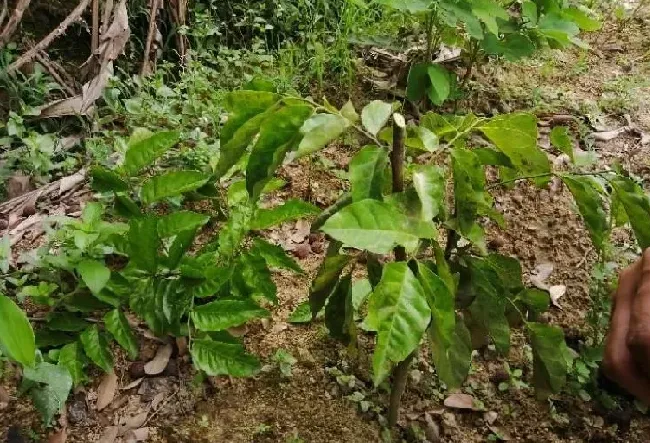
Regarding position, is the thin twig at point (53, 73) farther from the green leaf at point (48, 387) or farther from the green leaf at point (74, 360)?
the green leaf at point (48, 387)

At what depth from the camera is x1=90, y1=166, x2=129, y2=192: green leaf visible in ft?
6.25

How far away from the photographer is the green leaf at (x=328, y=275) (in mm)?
1411

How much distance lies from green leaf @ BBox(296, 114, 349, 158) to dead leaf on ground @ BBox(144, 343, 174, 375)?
1.06 meters

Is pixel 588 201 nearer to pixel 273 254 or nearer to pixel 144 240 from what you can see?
pixel 273 254

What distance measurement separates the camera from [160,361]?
196 cm

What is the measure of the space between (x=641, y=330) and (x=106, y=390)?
1.42m

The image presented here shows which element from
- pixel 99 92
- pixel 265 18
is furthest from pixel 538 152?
pixel 265 18

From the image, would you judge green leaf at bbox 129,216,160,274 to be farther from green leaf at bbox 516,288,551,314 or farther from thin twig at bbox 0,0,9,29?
thin twig at bbox 0,0,9,29

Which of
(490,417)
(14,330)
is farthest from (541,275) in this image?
(14,330)

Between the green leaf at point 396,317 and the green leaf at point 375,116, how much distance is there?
1.02 feet

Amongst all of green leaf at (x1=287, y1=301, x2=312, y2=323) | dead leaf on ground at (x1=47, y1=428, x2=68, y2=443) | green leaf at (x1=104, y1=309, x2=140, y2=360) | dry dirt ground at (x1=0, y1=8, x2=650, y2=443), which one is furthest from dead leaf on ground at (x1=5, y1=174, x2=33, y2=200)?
green leaf at (x1=287, y1=301, x2=312, y2=323)

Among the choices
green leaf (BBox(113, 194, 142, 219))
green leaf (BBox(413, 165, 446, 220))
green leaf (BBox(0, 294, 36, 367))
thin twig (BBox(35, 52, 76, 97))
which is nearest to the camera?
green leaf (BBox(0, 294, 36, 367))

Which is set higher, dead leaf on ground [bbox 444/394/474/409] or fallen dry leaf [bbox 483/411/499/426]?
dead leaf on ground [bbox 444/394/474/409]

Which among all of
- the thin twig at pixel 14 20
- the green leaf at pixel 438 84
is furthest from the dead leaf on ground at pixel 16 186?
the green leaf at pixel 438 84
